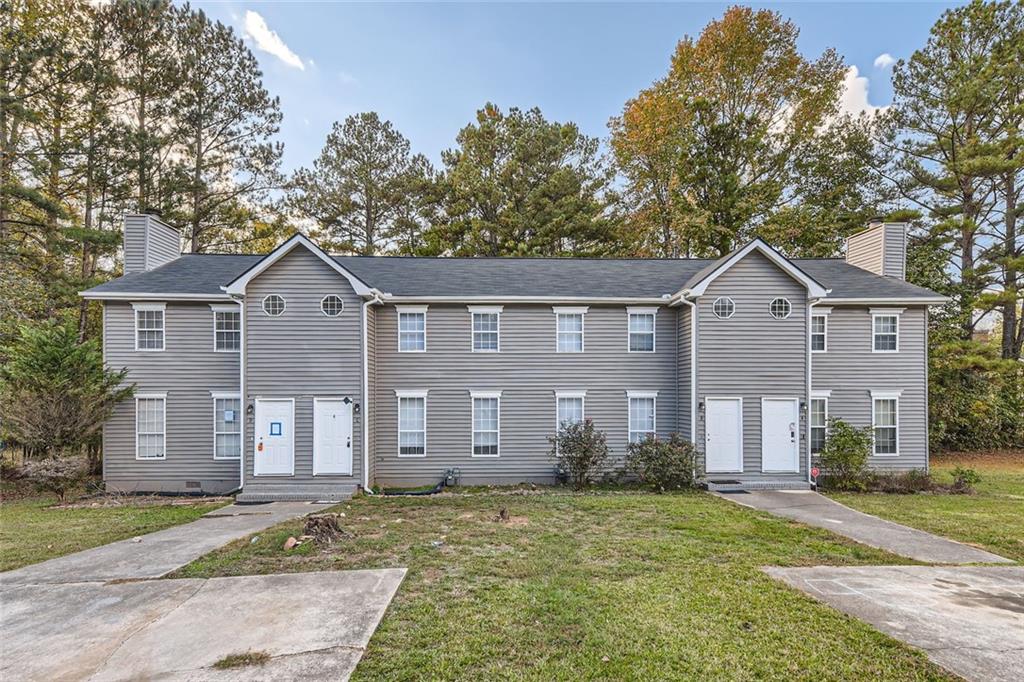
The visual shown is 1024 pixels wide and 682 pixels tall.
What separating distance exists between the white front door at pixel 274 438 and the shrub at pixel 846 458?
14.8 meters

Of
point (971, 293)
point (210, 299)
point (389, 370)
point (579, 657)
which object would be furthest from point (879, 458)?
point (210, 299)

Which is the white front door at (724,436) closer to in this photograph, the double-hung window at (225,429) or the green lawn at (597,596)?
the green lawn at (597,596)

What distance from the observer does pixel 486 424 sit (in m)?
13.3

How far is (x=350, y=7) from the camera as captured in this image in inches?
590

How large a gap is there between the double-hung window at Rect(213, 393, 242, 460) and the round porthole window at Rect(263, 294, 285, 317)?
292cm

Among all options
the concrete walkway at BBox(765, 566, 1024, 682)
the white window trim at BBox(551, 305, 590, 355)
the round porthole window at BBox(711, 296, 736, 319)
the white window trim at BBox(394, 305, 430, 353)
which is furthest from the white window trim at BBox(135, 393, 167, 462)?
the round porthole window at BBox(711, 296, 736, 319)

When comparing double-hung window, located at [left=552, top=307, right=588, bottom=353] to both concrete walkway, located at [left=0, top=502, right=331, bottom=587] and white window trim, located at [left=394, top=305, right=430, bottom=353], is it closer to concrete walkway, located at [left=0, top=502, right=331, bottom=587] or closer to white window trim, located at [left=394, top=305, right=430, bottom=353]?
white window trim, located at [left=394, top=305, right=430, bottom=353]

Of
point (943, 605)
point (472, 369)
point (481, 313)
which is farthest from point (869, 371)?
point (472, 369)

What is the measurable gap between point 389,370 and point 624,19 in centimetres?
1989

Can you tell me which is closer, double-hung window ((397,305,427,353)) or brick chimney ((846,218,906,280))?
double-hung window ((397,305,427,353))

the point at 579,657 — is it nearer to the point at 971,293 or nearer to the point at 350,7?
the point at 350,7

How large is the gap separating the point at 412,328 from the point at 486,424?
363 cm

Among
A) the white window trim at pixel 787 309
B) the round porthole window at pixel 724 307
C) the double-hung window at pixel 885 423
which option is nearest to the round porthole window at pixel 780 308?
the white window trim at pixel 787 309

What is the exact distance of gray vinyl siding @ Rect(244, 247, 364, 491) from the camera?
11.8 m
